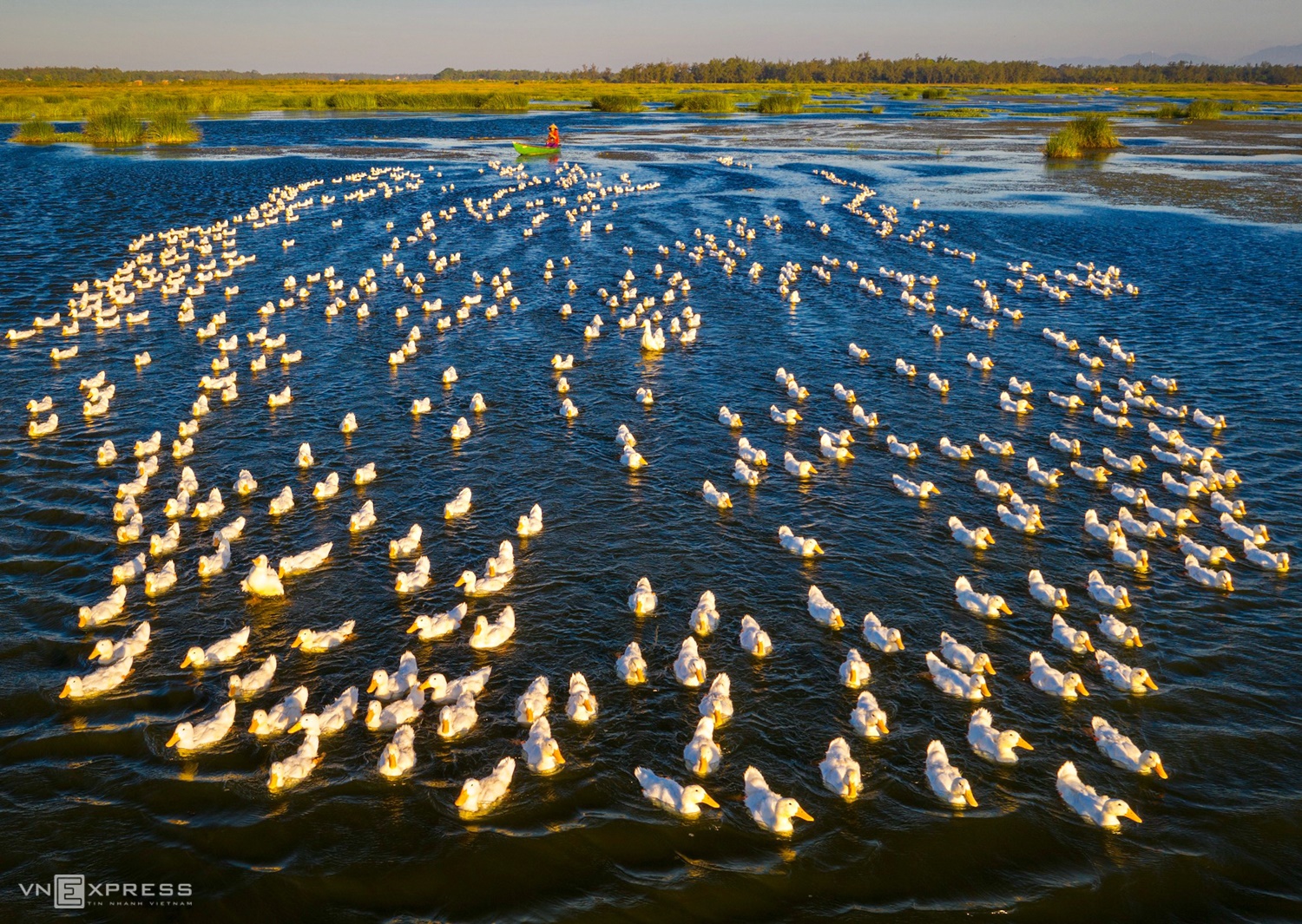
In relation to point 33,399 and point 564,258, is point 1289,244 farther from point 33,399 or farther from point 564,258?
point 33,399

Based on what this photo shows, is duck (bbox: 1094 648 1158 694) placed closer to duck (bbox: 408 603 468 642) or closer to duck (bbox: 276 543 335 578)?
duck (bbox: 408 603 468 642)

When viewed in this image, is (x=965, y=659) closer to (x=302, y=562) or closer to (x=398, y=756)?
(x=398, y=756)

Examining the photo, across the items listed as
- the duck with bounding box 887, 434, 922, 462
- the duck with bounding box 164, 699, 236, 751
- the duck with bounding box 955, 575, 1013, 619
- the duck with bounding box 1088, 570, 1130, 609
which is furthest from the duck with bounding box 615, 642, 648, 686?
the duck with bounding box 887, 434, 922, 462

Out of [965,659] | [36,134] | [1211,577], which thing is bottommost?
[965,659]

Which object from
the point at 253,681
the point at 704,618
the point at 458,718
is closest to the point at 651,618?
the point at 704,618

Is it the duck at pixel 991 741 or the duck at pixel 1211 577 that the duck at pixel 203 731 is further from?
the duck at pixel 1211 577
